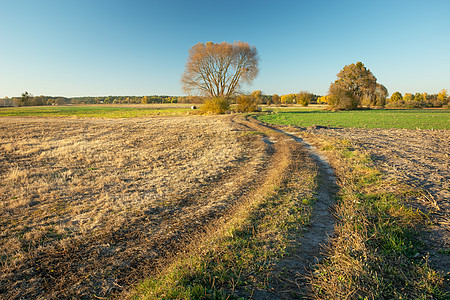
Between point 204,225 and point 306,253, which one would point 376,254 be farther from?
point 204,225

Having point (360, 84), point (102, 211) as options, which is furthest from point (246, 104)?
point (102, 211)

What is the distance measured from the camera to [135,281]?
139 inches

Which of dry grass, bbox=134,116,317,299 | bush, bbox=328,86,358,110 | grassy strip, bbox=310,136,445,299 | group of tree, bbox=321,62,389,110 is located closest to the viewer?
grassy strip, bbox=310,136,445,299

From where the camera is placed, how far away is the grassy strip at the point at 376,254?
295cm

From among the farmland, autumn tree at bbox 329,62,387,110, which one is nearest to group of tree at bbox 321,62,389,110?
autumn tree at bbox 329,62,387,110

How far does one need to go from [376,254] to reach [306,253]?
113cm

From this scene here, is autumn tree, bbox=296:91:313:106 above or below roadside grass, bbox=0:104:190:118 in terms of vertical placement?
above

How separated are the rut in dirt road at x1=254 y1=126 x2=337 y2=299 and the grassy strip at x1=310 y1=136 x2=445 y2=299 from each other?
0.59ft

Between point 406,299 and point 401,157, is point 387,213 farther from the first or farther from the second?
point 401,157

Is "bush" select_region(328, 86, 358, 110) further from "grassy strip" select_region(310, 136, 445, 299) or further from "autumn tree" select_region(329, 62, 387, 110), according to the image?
"grassy strip" select_region(310, 136, 445, 299)

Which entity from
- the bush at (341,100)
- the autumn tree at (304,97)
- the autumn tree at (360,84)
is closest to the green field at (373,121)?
the bush at (341,100)

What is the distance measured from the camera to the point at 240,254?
402 centimetres

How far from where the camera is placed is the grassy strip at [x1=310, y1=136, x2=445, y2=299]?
2949mm

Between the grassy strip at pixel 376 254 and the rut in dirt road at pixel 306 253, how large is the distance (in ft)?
0.59
